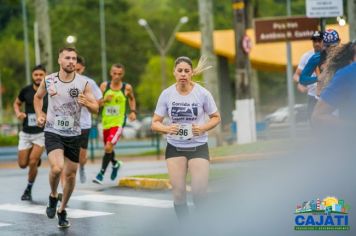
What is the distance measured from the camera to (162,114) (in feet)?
33.9

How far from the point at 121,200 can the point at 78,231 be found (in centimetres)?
336

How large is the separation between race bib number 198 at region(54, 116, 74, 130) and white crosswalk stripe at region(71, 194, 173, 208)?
240cm

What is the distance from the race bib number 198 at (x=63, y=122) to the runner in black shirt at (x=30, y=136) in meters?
3.61

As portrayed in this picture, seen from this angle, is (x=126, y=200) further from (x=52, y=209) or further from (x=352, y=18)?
(x=352, y=18)

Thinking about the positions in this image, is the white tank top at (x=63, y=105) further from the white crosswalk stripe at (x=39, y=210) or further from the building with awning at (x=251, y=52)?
the building with awning at (x=251, y=52)

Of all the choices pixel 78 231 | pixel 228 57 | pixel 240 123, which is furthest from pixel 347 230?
pixel 228 57

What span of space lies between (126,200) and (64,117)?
3317 millimetres

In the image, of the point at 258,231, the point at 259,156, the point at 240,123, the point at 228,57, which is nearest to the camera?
the point at 258,231

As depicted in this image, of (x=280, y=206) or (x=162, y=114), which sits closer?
(x=280, y=206)

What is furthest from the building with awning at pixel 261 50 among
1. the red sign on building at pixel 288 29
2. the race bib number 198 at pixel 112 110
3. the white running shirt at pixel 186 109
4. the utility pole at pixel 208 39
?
the white running shirt at pixel 186 109

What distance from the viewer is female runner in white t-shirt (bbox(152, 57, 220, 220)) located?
10.1m

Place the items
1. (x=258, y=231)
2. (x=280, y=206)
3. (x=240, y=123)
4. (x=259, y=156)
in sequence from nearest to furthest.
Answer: (x=280, y=206), (x=258, y=231), (x=259, y=156), (x=240, y=123)

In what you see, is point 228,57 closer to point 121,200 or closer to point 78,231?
point 121,200

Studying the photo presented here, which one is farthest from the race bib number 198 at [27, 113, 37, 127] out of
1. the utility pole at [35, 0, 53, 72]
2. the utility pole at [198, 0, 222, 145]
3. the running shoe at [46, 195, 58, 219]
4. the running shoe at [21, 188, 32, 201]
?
the utility pole at [198, 0, 222, 145]
